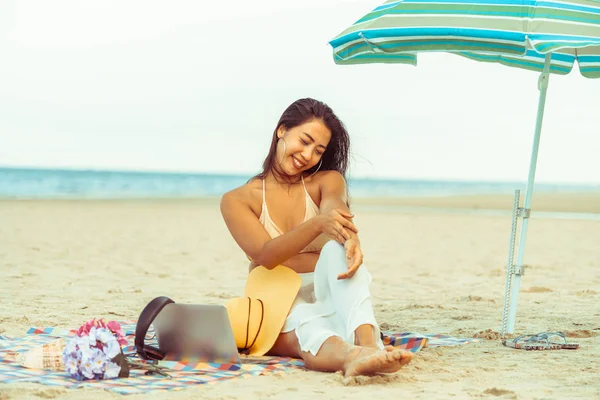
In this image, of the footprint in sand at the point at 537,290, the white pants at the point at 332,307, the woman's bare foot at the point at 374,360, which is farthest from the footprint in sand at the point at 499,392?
the footprint in sand at the point at 537,290

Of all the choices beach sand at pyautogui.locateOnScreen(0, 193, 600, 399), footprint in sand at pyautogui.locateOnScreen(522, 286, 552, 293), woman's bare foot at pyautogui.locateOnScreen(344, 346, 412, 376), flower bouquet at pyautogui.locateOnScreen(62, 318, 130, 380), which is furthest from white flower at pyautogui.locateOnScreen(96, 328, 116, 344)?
footprint in sand at pyautogui.locateOnScreen(522, 286, 552, 293)

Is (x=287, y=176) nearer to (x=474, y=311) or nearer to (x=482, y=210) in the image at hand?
(x=474, y=311)

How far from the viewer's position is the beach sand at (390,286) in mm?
3336

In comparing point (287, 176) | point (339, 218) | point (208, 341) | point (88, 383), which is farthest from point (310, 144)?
point (88, 383)

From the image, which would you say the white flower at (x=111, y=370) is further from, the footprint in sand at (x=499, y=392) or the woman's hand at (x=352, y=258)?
the footprint in sand at (x=499, y=392)

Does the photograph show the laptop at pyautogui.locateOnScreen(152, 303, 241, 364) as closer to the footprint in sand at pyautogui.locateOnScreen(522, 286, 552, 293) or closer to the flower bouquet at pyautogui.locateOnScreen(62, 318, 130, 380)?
the flower bouquet at pyautogui.locateOnScreen(62, 318, 130, 380)

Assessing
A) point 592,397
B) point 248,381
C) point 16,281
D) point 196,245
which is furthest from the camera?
point 196,245

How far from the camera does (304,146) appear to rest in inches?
161

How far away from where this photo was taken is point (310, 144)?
4.10m

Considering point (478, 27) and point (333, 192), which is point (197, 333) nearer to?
point (333, 192)

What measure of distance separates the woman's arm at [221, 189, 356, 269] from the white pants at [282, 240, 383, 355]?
111 millimetres

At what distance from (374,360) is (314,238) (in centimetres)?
74

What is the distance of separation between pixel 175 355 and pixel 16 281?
3.67 metres

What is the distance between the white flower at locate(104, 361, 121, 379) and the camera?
335 cm
